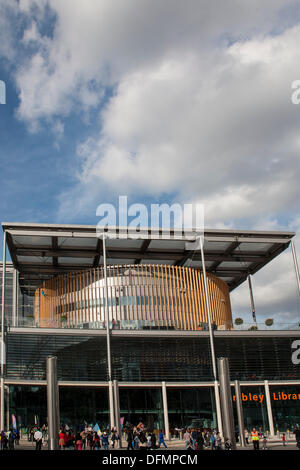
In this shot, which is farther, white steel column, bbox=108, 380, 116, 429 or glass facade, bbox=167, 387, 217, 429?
glass facade, bbox=167, 387, 217, 429

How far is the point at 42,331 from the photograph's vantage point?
4266 cm

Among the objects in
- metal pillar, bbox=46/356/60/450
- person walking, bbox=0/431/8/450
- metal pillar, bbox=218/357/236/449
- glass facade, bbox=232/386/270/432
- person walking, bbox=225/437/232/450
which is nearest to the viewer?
metal pillar, bbox=46/356/60/450

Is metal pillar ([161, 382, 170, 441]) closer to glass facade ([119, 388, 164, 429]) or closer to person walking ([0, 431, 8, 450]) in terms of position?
glass facade ([119, 388, 164, 429])

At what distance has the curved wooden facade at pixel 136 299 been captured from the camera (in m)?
47.4

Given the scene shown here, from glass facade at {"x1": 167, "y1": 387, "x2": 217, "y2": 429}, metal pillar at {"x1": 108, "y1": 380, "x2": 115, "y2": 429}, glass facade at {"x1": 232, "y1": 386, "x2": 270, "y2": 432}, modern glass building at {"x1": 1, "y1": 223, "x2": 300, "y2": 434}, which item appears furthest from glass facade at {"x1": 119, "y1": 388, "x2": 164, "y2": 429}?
glass facade at {"x1": 232, "y1": 386, "x2": 270, "y2": 432}

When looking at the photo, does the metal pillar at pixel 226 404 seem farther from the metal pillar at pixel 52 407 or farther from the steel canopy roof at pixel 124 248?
the steel canopy roof at pixel 124 248

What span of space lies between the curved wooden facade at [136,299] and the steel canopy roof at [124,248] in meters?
2.33

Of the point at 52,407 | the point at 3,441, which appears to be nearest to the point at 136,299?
the point at 52,407

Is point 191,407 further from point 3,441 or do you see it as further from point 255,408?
point 3,441

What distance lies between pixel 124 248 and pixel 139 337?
1053cm

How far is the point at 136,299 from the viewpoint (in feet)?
158

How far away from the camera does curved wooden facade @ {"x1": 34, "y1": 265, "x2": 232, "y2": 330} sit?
47375mm

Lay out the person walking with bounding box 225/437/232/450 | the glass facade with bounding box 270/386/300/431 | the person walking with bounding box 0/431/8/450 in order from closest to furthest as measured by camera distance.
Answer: the person walking with bounding box 225/437/232/450, the person walking with bounding box 0/431/8/450, the glass facade with bounding box 270/386/300/431

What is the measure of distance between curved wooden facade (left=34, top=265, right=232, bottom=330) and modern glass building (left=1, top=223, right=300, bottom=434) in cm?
10
